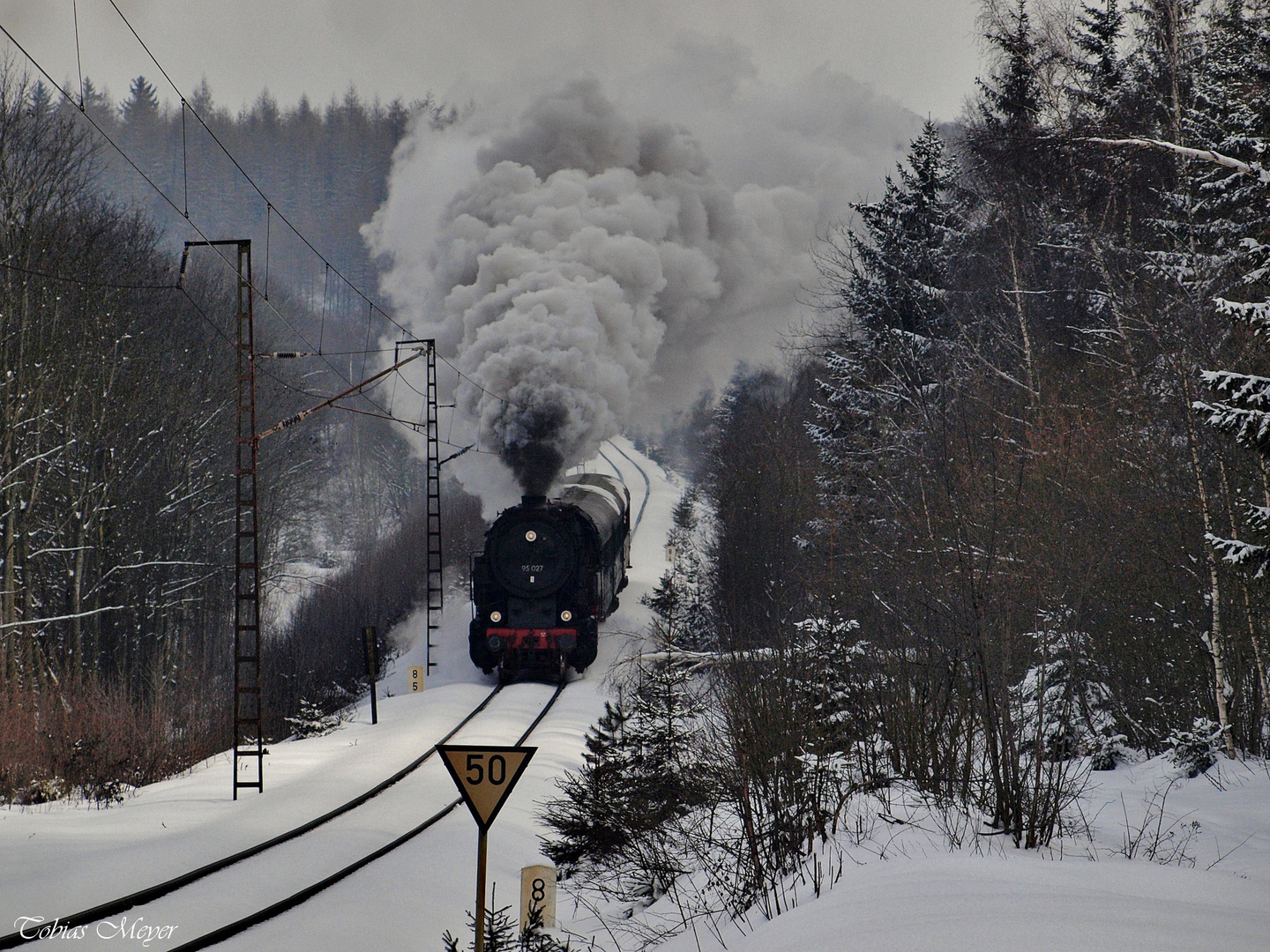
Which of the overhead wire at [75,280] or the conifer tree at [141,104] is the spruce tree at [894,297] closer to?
the overhead wire at [75,280]

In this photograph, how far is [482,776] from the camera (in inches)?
217

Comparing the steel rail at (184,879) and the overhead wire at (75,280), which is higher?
the overhead wire at (75,280)

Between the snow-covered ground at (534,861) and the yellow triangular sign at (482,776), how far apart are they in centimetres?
151

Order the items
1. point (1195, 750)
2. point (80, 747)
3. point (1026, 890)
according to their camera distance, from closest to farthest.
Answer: point (1026, 890), point (1195, 750), point (80, 747)

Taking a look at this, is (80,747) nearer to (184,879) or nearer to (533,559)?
(184,879)

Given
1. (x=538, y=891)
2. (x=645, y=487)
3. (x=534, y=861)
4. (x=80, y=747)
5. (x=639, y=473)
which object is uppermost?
(x=639, y=473)

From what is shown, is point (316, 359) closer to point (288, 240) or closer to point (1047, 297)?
point (288, 240)

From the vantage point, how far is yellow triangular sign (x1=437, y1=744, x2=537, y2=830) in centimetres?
548

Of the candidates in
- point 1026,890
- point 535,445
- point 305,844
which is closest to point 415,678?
point 535,445

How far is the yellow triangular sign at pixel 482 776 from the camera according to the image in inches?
216

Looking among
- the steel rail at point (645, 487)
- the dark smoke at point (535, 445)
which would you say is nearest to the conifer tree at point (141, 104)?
the steel rail at point (645, 487)

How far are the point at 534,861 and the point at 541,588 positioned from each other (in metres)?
9.51

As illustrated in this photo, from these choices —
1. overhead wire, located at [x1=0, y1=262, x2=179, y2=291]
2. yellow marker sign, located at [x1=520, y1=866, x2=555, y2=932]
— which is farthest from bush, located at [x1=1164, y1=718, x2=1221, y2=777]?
overhead wire, located at [x1=0, y1=262, x2=179, y2=291]

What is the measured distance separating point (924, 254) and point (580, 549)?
9614mm
